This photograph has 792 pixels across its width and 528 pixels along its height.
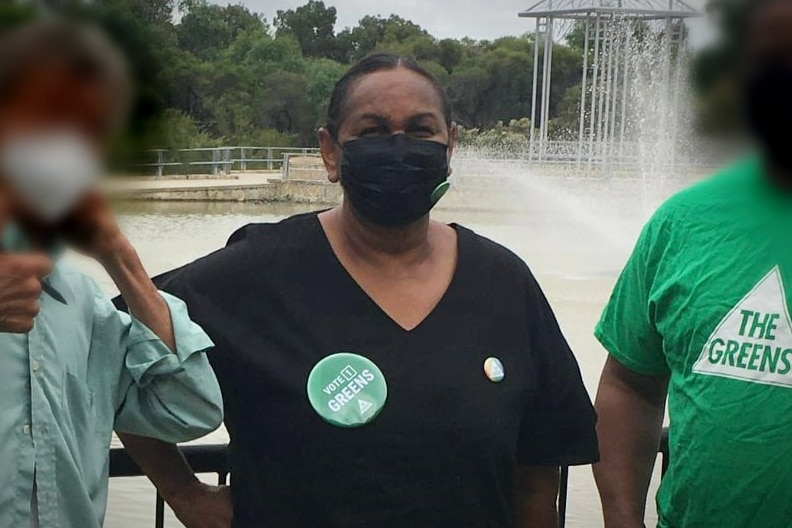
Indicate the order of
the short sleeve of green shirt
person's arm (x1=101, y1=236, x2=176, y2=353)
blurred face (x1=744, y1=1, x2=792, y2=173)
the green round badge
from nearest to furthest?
blurred face (x1=744, y1=1, x2=792, y2=173)
person's arm (x1=101, y1=236, x2=176, y2=353)
the green round badge
the short sleeve of green shirt

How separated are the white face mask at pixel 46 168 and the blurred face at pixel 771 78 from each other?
0.78 feet

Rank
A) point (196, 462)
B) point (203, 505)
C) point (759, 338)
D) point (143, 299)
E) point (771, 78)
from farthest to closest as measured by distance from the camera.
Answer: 1. point (196, 462)
2. point (203, 505)
3. point (759, 338)
4. point (143, 299)
5. point (771, 78)

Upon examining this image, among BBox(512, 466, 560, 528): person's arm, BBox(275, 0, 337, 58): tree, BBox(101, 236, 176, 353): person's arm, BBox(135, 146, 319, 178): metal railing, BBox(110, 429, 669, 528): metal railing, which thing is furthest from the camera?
BBox(110, 429, 669, 528): metal railing

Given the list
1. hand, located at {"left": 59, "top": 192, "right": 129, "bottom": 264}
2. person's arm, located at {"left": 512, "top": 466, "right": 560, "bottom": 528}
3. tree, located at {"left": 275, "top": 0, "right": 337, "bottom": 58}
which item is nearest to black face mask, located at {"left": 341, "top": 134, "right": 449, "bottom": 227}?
person's arm, located at {"left": 512, "top": 466, "right": 560, "bottom": 528}

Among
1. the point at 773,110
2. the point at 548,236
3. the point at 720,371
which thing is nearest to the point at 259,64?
the point at 773,110

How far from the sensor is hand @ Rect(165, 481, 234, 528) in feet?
5.43

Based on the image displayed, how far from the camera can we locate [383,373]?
1.53 metres

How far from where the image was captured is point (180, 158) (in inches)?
20.3

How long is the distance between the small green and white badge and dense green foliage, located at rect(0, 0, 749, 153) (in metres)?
0.74

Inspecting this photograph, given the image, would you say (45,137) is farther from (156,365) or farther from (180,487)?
(180,487)

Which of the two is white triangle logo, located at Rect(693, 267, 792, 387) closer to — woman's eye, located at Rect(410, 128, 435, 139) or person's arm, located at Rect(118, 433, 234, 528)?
woman's eye, located at Rect(410, 128, 435, 139)

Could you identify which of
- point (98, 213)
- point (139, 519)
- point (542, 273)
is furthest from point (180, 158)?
point (542, 273)

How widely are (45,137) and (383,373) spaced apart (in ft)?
3.91

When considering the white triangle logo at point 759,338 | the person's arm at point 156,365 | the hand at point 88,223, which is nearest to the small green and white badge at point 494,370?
the white triangle logo at point 759,338
